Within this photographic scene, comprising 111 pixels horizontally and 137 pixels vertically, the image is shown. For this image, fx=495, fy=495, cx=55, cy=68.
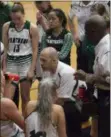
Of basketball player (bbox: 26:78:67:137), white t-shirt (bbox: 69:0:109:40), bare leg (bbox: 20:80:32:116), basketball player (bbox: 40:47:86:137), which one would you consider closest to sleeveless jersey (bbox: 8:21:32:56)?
bare leg (bbox: 20:80:32:116)

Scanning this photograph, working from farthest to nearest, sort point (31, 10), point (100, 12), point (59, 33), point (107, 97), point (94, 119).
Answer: point (31, 10), point (59, 33), point (100, 12), point (94, 119), point (107, 97)

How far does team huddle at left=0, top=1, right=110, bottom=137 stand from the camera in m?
3.61

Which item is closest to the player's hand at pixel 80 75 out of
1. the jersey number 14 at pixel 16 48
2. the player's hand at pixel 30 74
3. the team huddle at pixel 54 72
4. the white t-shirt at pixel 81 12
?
the team huddle at pixel 54 72

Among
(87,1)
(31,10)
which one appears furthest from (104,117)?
(31,10)

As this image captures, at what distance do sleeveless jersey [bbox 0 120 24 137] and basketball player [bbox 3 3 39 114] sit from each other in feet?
5.71

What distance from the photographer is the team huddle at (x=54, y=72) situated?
11.8ft

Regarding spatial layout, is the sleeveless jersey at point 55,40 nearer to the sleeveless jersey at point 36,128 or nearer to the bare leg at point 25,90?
the bare leg at point 25,90

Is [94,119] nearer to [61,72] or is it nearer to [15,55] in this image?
[61,72]

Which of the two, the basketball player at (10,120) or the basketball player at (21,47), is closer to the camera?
the basketball player at (10,120)

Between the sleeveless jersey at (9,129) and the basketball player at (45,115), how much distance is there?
14cm

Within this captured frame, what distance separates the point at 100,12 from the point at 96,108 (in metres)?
1.35

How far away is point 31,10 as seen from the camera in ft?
37.3

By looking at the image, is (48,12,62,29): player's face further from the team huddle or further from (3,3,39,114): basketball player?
(3,3,39,114): basketball player

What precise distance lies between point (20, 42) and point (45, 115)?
2143mm
